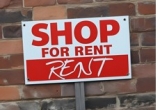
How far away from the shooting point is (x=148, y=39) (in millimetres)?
1901

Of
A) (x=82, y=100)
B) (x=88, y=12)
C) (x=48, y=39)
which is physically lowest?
(x=82, y=100)

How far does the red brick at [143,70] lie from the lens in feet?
6.24

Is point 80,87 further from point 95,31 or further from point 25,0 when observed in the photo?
point 25,0

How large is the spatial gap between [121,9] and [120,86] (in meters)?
0.41

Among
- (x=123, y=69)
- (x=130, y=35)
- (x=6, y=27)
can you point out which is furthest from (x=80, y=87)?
(x=6, y=27)

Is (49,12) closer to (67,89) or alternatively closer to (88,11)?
(88,11)

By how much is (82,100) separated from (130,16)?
509 mm

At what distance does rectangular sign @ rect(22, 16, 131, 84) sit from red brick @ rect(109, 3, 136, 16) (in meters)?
0.03

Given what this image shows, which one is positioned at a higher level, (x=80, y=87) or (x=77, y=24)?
(x=77, y=24)

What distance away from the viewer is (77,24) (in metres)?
1.88

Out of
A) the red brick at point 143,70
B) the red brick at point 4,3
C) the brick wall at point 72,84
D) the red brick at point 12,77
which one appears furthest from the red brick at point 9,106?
the red brick at point 143,70

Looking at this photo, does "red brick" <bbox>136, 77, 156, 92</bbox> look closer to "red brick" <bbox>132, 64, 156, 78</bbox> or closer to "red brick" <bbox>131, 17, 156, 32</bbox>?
"red brick" <bbox>132, 64, 156, 78</bbox>

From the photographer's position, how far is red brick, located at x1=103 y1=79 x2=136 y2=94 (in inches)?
74.9

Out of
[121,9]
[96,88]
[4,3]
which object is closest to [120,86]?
[96,88]
